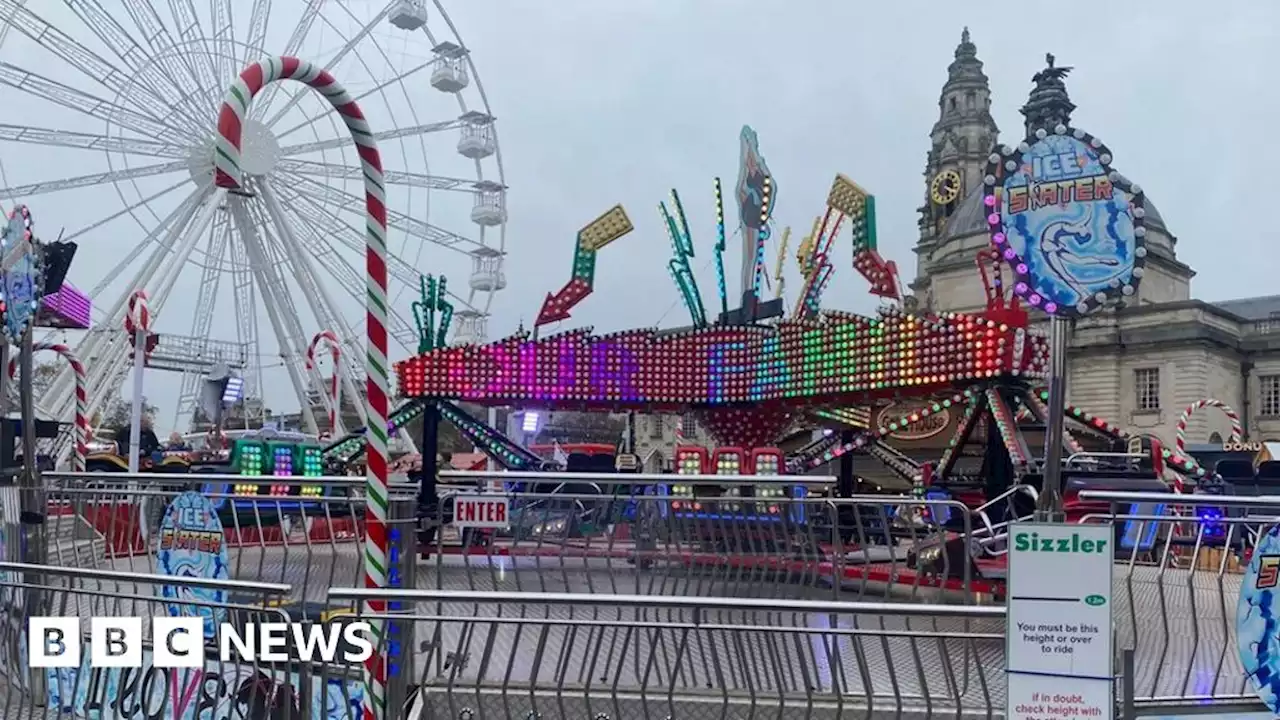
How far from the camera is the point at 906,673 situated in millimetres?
6211

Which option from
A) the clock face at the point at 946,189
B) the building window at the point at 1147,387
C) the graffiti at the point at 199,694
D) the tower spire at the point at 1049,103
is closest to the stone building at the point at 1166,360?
the building window at the point at 1147,387

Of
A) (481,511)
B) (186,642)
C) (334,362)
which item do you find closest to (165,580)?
→ (186,642)

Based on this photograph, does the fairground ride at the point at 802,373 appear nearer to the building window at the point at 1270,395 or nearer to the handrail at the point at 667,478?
the handrail at the point at 667,478

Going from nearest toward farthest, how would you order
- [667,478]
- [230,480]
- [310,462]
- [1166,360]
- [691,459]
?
[230,480] → [667,478] → [691,459] → [310,462] → [1166,360]

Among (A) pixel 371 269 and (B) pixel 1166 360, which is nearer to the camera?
(A) pixel 371 269

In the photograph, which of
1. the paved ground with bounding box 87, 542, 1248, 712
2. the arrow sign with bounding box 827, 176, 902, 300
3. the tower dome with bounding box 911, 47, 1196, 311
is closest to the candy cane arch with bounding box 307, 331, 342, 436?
the arrow sign with bounding box 827, 176, 902, 300

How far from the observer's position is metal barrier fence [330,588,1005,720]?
399cm

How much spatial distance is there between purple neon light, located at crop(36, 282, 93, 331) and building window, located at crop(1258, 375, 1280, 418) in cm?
5180

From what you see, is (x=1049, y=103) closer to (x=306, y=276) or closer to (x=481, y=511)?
(x=481, y=511)

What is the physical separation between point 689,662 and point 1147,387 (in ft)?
168

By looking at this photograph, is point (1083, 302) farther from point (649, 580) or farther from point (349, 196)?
point (349, 196)

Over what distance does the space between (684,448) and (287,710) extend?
10.0 metres

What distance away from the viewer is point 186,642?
4406mm

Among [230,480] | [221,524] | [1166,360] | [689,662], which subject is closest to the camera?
[689,662]
